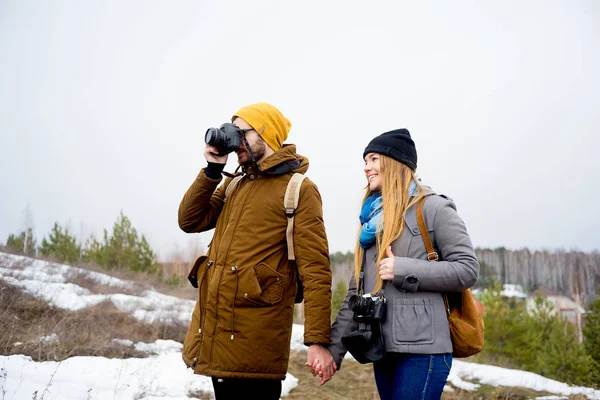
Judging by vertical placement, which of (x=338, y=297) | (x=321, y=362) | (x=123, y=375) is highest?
(x=321, y=362)

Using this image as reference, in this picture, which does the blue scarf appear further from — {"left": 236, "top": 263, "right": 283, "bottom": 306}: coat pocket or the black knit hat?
{"left": 236, "top": 263, "right": 283, "bottom": 306}: coat pocket

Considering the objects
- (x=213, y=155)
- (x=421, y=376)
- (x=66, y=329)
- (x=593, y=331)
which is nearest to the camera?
(x=421, y=376)

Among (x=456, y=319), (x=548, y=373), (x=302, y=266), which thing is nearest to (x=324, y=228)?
(x=302, y=266)

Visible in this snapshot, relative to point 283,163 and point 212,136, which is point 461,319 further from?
point 212,136

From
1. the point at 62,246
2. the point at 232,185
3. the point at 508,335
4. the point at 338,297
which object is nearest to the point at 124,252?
the point at 62,246

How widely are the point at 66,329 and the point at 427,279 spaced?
5.94 meters

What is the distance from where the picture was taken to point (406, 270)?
6.61 ft

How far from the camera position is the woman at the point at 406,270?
77.9 inches

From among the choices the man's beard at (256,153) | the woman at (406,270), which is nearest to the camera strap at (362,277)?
the woman at (406,270)

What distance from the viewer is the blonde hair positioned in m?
2.16

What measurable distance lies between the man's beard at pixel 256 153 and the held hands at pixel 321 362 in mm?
1003

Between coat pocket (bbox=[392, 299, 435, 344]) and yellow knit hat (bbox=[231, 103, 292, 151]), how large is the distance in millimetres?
1080

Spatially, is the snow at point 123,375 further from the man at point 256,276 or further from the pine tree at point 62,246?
the pine tree at point 62,246

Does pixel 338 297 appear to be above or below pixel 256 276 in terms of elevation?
below
